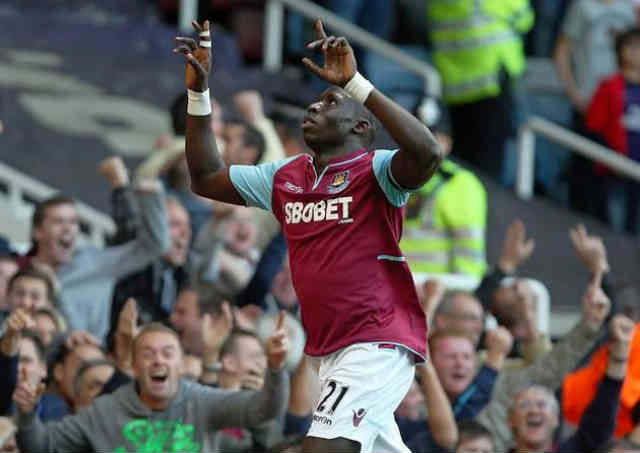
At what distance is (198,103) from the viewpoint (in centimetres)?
851

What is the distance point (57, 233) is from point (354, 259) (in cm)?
365

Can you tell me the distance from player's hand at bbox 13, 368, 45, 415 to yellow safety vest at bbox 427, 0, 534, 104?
560 centimetres

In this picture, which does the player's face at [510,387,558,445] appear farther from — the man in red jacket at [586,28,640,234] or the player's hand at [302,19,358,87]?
the man in red jacket at [586,28,640,234]

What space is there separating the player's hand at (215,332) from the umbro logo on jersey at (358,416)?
8.22ft

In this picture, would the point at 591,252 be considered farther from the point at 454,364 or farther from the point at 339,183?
the point at 339,183

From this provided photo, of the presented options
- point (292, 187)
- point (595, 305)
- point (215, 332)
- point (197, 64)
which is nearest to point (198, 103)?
point (197, 64)

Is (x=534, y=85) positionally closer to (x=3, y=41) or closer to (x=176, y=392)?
(x=3, y=41)

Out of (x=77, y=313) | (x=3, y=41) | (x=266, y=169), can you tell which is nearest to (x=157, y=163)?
(x=77, y=313)

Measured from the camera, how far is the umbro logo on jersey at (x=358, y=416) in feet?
26.5

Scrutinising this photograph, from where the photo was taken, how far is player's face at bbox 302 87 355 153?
8.24m

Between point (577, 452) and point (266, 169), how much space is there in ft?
9.54

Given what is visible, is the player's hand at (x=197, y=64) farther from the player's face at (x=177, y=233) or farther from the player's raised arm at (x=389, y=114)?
the player's face at (x=177, y=233)

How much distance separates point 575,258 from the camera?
1424 cm

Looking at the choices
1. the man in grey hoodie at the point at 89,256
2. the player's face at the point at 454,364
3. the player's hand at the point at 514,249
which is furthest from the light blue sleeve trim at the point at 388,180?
the player's hand at the point at 514,249
